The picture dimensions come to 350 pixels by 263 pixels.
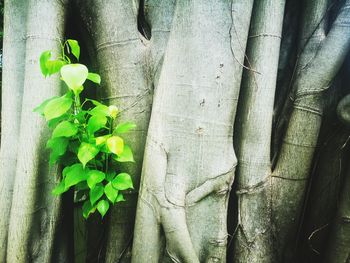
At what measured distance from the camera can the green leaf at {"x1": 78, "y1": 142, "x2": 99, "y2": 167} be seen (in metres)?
1.13

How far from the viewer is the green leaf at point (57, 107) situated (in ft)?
3.65

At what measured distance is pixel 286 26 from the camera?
1652mm

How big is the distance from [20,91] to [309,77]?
1.46m

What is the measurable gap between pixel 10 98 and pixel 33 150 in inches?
14.5

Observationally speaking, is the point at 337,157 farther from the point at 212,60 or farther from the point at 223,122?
the point at 212,60

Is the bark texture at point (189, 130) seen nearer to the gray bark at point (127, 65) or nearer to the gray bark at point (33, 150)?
the gray bark at point (127, 65)

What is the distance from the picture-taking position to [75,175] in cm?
122

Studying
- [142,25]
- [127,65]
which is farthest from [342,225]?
[142,25]

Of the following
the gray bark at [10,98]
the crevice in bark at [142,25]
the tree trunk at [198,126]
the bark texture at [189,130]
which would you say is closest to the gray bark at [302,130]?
the tree trunk at [198,126]

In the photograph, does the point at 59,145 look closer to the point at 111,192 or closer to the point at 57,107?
the point at 57,107

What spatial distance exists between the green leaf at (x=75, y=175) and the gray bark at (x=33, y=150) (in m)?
0.28

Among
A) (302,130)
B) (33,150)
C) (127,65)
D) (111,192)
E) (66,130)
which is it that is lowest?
(111,192)

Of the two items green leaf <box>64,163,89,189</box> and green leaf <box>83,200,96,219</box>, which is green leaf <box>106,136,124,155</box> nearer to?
green leaf <box>64,163,89,189</box>

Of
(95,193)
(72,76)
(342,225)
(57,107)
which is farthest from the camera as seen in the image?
(342,225)
